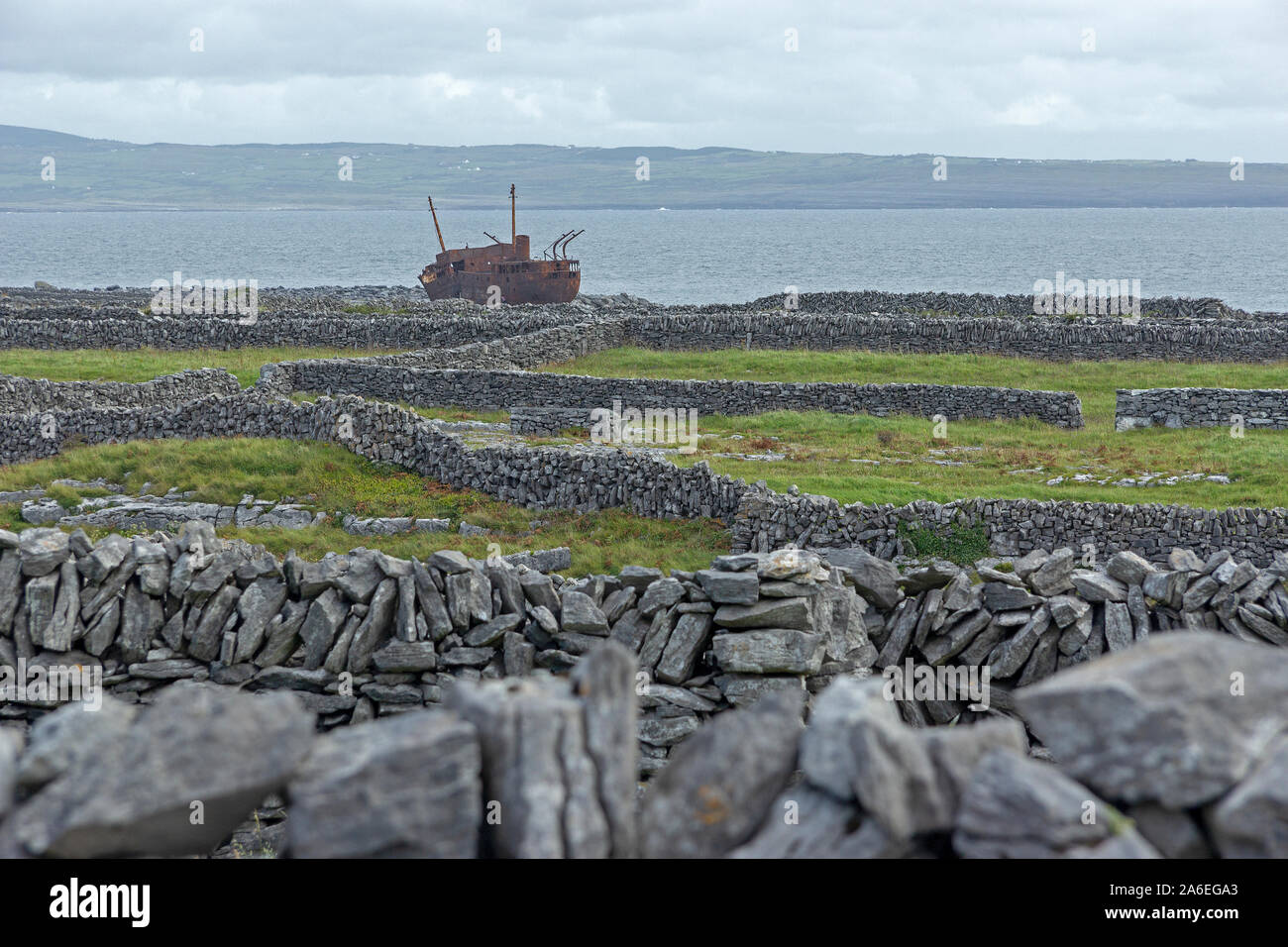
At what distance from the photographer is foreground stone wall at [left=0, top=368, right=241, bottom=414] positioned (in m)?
30.8

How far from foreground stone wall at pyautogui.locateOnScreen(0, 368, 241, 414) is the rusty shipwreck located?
34.6 m

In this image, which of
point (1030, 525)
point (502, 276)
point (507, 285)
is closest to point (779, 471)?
point (1030, 525)

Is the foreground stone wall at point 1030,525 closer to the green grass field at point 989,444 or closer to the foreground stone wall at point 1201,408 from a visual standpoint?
the green grass field at point 989,444

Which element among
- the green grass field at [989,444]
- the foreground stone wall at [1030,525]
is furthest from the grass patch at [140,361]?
the foreground stone wall at [1030,525]

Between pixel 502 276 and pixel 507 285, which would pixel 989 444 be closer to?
pixel 507 285

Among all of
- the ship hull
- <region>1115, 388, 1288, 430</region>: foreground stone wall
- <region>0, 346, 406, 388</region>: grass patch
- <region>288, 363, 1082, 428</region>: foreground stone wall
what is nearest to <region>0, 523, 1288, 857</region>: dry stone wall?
<region>288, 363, 1082, 428</region>: foreground stone wall

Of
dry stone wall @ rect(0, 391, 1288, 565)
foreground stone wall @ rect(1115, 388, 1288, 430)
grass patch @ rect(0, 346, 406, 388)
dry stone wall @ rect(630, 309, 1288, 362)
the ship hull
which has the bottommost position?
dry stone wall @ rect(0, 391, 1288, 565)

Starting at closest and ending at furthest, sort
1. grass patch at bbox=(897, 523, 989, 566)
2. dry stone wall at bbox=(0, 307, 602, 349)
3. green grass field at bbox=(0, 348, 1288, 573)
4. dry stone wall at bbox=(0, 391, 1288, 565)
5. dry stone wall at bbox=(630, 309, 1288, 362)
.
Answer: grass patch at bbox=(897, 523, 989, 566)
dry stone wall at bbox=(0, 391, 1288, 565)
green grass field at bbox=(0, 348, 1288, 573)
dry stone wall at bbox=(630, 309, 1288, 362)
dry stone wall at bbox=(0, 307, 602, 349)

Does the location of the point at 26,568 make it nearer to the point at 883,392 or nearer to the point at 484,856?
the point at 484,856

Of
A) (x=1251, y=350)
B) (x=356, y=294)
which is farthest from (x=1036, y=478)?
(x=356, y=294)

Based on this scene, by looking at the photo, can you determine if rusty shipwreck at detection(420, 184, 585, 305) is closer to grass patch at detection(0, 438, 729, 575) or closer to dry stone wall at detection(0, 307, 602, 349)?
dry stone wall at detection(0, 307, 602, 349)

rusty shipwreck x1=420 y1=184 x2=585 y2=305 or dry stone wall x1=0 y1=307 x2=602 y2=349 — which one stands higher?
rusty shipwreck x1=420 y1=184 x2=585 y2=305

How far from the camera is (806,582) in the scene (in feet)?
31.5
